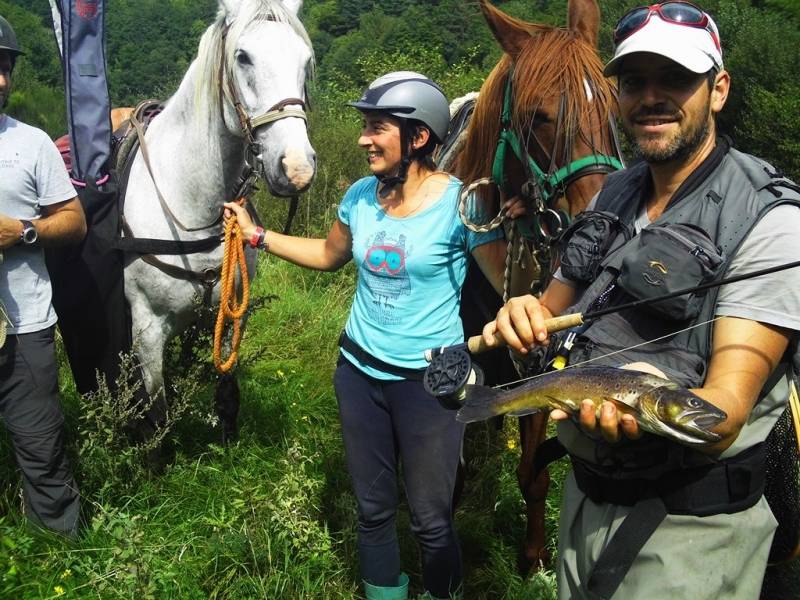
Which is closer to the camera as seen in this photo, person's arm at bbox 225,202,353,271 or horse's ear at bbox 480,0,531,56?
person's arm at bbox 225,202,353,271

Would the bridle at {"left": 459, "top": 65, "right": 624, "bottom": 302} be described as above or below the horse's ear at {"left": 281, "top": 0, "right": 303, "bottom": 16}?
below

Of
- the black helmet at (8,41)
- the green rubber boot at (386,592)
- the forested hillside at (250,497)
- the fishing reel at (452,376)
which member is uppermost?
the black helmet at (8,41)

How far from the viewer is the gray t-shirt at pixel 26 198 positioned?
119 inches

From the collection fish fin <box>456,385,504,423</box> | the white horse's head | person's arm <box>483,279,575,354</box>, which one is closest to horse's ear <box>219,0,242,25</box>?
the white horse's head

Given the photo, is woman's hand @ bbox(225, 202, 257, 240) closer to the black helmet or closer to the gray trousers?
the gray trousers

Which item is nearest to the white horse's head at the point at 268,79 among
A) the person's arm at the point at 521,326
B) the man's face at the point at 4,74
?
the man's face at the point at 4,74

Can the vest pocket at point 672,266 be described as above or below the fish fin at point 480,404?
above

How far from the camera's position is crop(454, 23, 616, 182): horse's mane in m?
2.99

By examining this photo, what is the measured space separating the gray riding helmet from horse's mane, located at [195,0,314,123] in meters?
0.90

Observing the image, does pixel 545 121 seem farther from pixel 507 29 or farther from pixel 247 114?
pixel 247 114

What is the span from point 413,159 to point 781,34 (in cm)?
2102

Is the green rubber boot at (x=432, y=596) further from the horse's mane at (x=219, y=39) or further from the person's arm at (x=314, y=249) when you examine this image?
the horse's mane at (x=219, y=39)

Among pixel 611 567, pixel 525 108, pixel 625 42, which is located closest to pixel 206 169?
pixel 525 108

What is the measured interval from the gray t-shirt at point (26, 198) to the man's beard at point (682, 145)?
2455 millimetres
